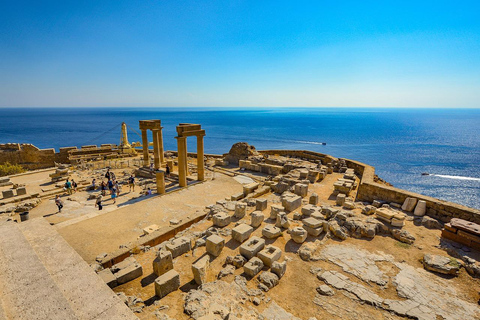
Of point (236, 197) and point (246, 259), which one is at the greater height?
point (246, 259)

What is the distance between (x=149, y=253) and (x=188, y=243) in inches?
58.6

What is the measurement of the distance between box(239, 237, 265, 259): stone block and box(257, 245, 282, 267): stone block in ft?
0.62

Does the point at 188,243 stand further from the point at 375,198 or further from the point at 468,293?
the point at 375,198

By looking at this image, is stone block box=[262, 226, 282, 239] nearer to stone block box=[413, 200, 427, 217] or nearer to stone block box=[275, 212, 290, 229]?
stone block box=[275, 212, 290, 229]

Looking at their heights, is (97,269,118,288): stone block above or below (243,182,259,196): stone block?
above

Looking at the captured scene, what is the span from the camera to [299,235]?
327 inches

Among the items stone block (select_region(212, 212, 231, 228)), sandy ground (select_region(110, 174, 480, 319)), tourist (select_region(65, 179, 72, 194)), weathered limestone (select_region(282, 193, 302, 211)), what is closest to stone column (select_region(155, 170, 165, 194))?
tourist (select_region(65, 179, 72, 194))

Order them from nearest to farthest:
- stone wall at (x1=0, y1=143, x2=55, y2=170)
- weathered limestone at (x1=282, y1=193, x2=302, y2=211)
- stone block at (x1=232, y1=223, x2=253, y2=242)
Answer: stone block at (x1=232, y1=223, x2=253, y2=242), weathered limestone at (x1=282, y1=193, x2=302, y2=211), stone wall at (x1=0, y1=143, x2=55, y2=170)

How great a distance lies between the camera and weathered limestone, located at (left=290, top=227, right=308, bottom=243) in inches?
327

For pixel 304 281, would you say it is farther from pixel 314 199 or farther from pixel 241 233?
pixel 314 199

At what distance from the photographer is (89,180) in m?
18.2

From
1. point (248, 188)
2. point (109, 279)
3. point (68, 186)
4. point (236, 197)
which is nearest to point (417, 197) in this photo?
point (248, 188)

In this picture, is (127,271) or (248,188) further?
(248,188)

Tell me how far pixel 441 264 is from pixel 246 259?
5.88m
